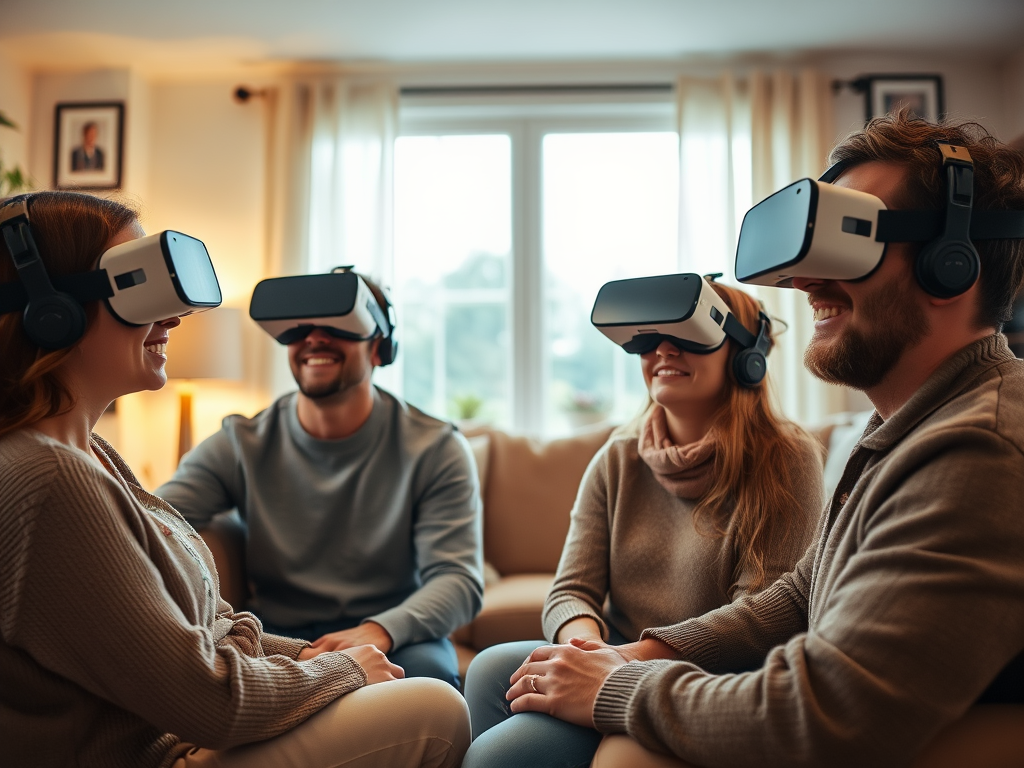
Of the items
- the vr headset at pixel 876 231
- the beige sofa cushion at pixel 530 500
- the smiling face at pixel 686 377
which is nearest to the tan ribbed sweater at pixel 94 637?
the vr headset at pixel 876 231

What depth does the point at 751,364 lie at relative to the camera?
159 cm

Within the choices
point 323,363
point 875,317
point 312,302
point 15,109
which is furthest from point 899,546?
point 15,109

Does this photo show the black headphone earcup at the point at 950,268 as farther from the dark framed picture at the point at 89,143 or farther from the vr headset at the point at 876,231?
the dark framed picture at the point at 89,143

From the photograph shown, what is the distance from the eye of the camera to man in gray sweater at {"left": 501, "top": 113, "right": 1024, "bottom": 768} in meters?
0.77

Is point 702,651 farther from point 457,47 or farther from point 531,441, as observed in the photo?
point 457,47

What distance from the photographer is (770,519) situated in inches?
57.4

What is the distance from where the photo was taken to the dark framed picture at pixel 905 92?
3.76 m

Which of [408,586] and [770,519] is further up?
[770,519]

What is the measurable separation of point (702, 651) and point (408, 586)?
896 millimetres

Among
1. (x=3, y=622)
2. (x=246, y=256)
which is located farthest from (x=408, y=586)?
(x=246, y=256)

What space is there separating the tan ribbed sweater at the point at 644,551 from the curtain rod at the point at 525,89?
103 inches

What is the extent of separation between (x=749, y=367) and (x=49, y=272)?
1.19m

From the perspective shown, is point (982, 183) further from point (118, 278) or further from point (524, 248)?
point (524, 248)

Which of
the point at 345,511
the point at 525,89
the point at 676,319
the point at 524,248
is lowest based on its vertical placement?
the point at 345,511
